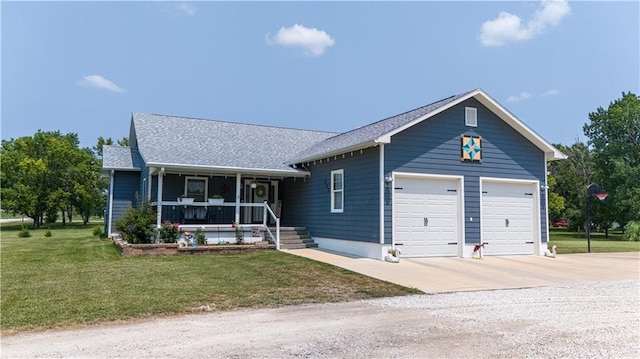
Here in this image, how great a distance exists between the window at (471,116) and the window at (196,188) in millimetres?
10003

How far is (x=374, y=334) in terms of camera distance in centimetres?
491

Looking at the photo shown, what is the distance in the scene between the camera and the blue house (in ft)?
→ 40.2

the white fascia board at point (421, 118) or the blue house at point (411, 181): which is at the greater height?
the white fascia board at point (421, 118)

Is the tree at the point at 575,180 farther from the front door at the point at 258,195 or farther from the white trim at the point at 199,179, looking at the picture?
the white trim at the point at 199,179

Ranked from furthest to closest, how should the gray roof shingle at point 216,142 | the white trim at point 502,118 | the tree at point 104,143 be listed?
1. the tree at point 104,143
2. the gray roof shingle at point 216,142
3. the white trim at point 502,118

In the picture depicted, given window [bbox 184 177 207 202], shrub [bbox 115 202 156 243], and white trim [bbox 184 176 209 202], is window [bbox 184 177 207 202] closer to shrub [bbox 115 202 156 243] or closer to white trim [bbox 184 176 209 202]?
white trim [bbox 184 176 209 202]

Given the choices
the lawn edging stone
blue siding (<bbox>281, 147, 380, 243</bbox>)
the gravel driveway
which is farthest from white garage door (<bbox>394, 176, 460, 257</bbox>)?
the gravel driveway

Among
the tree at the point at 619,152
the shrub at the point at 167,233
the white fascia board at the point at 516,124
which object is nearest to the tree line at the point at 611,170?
the tree at the point at 619,152

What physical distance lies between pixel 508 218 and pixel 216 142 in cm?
1121

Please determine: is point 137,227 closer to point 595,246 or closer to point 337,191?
point 337,191

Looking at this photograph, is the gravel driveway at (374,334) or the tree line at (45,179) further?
the tree line at (45,179)

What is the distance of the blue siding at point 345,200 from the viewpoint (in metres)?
12.2

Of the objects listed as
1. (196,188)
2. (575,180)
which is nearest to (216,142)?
(196,188)

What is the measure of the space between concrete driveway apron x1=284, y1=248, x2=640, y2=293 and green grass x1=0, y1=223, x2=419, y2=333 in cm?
80
